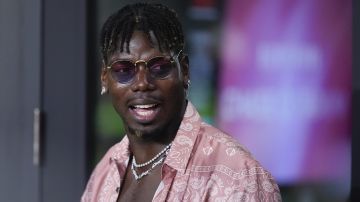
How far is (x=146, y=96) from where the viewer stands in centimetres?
143

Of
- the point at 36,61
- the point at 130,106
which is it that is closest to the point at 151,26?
the point at 130,106

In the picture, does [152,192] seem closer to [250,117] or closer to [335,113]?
[250,117]

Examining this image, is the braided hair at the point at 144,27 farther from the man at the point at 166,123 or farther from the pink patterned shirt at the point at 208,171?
the pink patterned shirt at the point at 208,171

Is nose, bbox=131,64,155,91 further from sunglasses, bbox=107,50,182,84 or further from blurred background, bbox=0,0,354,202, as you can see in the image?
blurred background, bbox=0,0,354,202

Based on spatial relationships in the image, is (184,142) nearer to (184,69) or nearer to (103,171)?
(184,69)

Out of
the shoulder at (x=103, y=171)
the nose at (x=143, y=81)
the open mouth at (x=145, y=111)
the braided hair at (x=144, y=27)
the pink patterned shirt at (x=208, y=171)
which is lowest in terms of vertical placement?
the shoulder at (x=103, y=171)

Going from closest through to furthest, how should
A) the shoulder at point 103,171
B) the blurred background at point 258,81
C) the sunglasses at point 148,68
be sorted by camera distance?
the sunglasses at point 148,68 → the shoulder at point 103,171 → the blurred background at point 258,81

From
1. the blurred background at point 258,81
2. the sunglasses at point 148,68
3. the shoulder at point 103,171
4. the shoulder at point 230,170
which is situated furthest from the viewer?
the blurred background at point 258,81

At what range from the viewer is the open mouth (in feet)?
4.73

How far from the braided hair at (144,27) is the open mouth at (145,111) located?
0.14 metres

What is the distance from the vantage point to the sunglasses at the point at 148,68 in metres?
1.42

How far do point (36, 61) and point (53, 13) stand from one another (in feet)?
0.81

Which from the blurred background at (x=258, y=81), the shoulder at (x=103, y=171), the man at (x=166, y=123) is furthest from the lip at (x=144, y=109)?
the blurred background at (x=258, y=81)

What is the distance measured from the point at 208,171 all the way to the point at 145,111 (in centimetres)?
22
